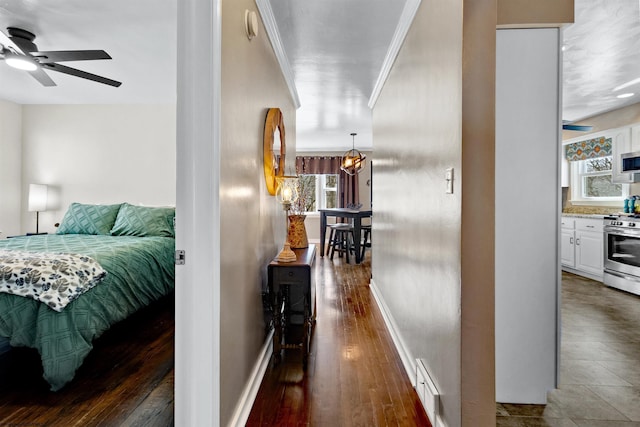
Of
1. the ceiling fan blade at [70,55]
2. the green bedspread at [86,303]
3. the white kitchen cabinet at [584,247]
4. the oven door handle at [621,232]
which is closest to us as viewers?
the green bedspread at [86,303]

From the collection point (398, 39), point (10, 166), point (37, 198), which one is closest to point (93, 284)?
point (398, 39)

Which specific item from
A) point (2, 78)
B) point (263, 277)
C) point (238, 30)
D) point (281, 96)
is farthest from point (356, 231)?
point (2, 78)

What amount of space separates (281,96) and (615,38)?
2.90 metres

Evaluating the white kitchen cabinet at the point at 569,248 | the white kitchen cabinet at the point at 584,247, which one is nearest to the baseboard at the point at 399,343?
the white kitchen cabinet at the point at 584,247

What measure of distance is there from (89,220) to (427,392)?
3874mm

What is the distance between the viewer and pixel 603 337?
107 inches

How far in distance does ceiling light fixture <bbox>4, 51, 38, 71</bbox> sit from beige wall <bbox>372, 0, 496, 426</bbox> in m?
2.94

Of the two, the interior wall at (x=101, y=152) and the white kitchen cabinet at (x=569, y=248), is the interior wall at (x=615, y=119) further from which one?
the interior wall at (x=101, y=152)

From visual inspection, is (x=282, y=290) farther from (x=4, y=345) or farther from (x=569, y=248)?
(x=569, y=248)

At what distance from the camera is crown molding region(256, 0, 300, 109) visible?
2080mm

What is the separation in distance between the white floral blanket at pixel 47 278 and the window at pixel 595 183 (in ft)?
20.9

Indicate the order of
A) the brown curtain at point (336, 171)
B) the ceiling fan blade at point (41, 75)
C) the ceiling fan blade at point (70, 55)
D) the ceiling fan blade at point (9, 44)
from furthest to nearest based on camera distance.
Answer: the brown curtain at point (336, 171) → the ceiling fan blade at point (41, 75) → the ceiling fan blade at point (9, 44) → the ceiling fan blade at point (70, 55)

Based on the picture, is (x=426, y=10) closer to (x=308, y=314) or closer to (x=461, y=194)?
(x=461, y=194)

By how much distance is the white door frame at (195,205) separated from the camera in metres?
1.18
